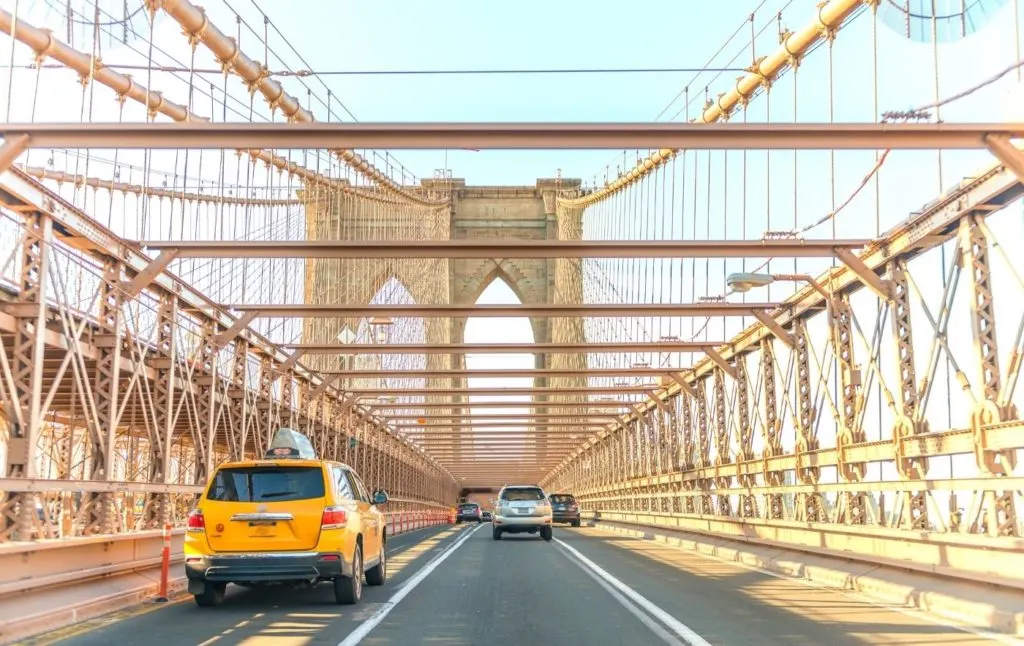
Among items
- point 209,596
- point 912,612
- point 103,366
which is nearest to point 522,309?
point 103,366

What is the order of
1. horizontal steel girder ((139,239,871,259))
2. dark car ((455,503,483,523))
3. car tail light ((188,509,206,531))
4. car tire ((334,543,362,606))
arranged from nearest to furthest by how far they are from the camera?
1. car tail light ((188,509,206,531))
2. car tire ((334,543,362,606))
3. horizontal steel girder ((139,239,871,259))
4. dark car ((455,503,483,523))

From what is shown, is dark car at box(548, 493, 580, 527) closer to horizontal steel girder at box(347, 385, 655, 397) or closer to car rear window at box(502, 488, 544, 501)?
horizontal steel girder at box(347, 385, 655, 397)

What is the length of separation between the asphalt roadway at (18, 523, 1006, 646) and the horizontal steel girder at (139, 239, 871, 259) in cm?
534

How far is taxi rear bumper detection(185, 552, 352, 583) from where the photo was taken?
1149cm

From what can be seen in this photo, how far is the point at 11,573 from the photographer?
10.5 metres

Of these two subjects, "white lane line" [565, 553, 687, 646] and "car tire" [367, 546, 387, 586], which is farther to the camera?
"car tire" [367, 546, 387, 586]

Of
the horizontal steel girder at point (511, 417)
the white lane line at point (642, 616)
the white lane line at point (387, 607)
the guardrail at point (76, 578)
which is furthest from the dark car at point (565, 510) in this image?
the guardrail at point (76, 578)

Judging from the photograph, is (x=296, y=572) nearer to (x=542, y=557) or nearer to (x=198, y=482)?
(x=198, y=482)

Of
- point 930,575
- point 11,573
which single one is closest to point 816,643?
point 930,575

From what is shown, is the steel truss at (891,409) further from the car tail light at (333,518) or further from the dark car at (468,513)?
the dark car at (468,513)

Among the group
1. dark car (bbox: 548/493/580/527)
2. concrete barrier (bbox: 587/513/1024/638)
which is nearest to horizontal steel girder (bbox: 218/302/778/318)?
concrete barrier (bbox: 587/513/1024/638)

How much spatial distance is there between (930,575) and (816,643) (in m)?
3.91

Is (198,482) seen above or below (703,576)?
above

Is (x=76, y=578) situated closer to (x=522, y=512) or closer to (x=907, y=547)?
(x=907, y=547)
